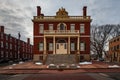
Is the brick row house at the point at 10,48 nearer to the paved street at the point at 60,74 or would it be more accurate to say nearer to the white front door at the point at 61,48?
the white front door at the point at 61,48

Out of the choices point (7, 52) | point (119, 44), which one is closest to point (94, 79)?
point (119, 44)

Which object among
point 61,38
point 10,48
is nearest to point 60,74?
point 61,38

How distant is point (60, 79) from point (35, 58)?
33.0 metres

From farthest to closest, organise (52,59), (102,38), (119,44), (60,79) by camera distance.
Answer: (102,38) → (119,44) → (52,59) → (60,79)

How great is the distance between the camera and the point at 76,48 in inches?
2089

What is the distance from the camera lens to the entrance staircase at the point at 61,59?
46375 mm

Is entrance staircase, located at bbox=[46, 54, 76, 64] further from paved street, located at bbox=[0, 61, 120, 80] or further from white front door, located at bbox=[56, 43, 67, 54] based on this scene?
paved street, located at bbox=[0, 61, 120, 80]

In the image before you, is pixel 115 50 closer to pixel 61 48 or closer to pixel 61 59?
pixel 61 48

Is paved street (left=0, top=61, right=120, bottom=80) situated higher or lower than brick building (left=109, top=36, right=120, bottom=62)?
lower

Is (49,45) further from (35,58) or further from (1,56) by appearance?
(1,56)

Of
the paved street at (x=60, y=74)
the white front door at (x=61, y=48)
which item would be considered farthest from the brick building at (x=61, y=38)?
the paved street at (x=60, y=74)

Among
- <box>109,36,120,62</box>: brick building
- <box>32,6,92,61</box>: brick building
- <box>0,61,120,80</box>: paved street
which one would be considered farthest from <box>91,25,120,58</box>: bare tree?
<box>0,61,120,80</box>: paved street

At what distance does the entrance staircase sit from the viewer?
46.4m

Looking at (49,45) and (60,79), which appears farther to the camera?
(49,45)
